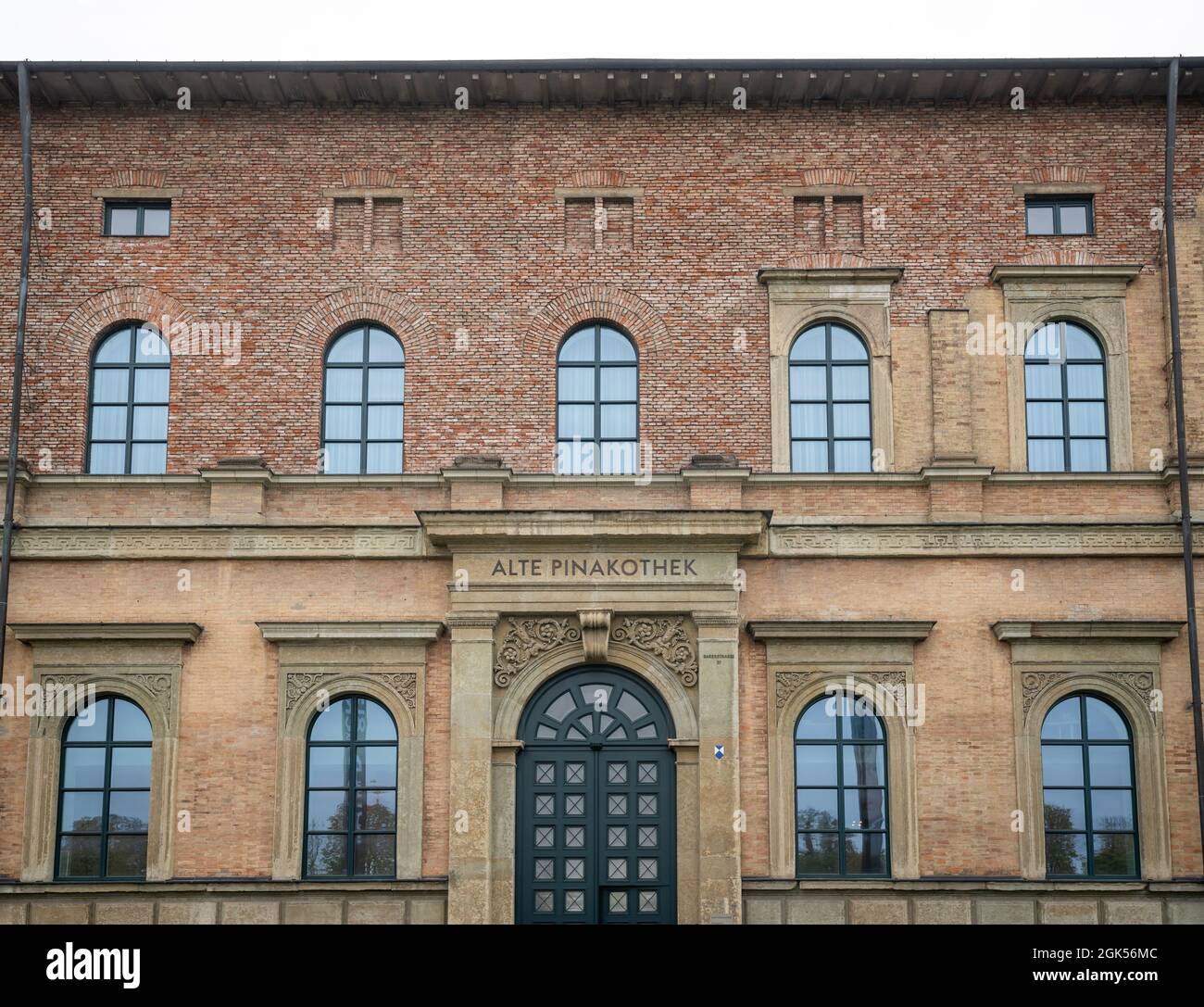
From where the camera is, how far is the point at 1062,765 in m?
22.1

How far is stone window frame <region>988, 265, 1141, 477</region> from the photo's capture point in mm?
23078

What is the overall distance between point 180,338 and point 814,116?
8.87 metres

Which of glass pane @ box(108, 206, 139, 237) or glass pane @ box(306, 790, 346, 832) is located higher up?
glass pane @ box(108, 206, 139, 237)

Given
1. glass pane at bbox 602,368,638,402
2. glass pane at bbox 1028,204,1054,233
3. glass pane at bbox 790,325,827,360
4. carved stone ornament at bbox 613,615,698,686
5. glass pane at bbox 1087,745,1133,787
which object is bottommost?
glass pane at bbox 1087,745,1133,787

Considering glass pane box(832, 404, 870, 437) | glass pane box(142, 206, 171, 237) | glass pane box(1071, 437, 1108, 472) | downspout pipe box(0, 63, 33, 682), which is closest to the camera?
downspout pipe box(0, 63, 33, 682)

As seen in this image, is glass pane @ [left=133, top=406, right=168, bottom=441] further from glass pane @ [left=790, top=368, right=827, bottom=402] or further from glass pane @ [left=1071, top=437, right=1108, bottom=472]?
glass pane @ [left=1071, top=437, right=1108, bottom=472]

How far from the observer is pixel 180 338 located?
23375mm

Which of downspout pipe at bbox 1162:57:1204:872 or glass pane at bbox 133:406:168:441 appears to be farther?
glass pane at bbox 133:406:168:441

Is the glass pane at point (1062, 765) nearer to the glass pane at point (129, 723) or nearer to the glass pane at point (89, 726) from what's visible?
the glass pane at point (129, 723)

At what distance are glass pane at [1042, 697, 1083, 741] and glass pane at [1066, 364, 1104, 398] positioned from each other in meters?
3.96

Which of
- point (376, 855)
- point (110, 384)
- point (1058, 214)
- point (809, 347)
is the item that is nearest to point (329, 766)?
point (376, 855)

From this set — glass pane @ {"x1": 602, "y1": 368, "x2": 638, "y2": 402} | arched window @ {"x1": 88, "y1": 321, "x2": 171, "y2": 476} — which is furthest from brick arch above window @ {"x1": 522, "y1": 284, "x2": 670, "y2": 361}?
arched window @ {"x1": 88, "y1": 321, "x2": 171, "y2": 476}

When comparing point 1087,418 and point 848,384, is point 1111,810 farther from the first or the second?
point 848,384
